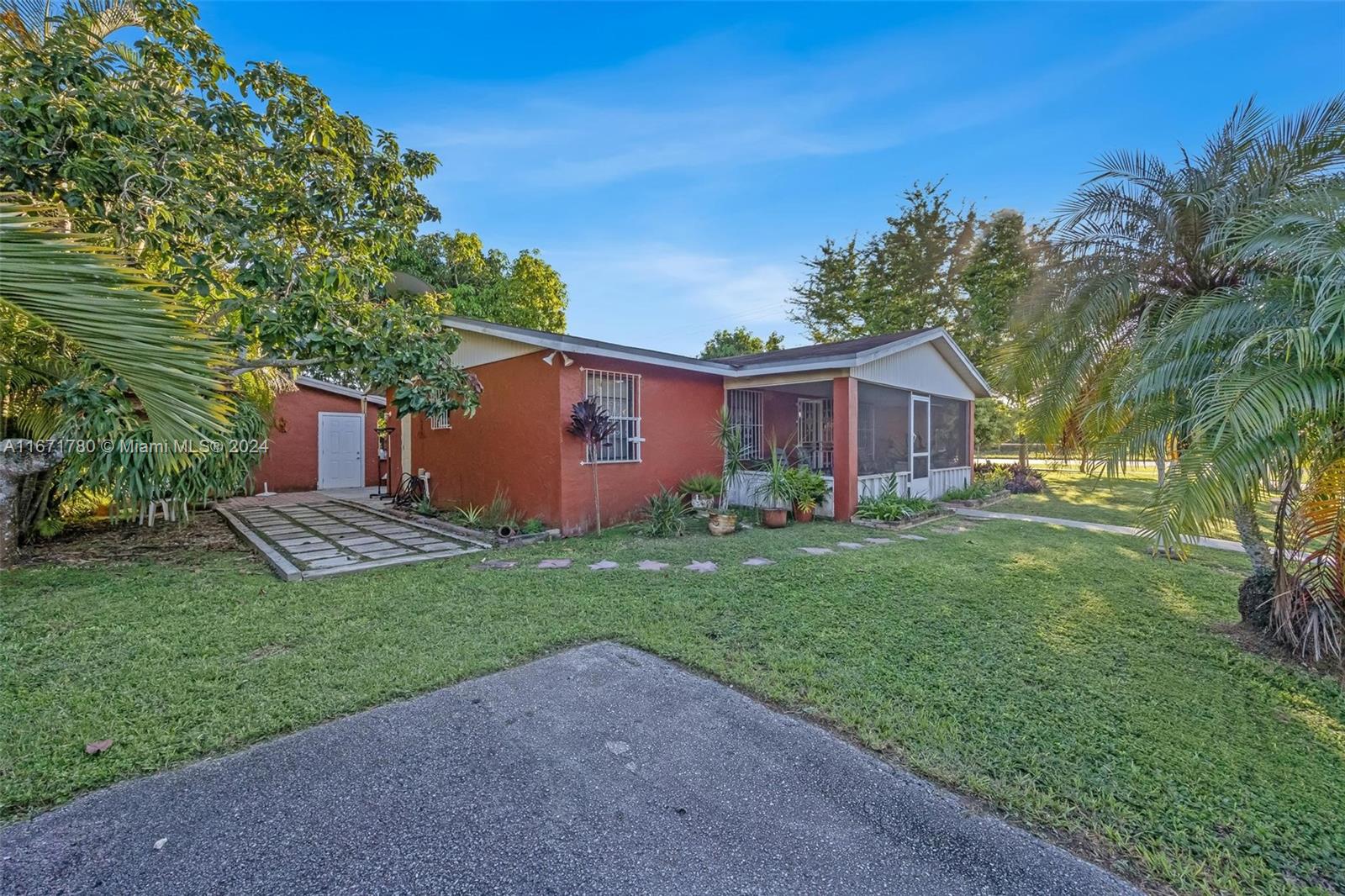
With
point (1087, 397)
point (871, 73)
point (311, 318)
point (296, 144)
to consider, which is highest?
point (871, 73)

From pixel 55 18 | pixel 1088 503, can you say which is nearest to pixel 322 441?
pixel 55 18

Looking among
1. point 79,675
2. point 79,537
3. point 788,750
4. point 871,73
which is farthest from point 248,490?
point 871,73

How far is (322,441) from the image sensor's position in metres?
14.2

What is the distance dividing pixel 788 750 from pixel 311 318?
575cm

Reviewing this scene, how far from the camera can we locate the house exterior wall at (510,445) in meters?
7.80

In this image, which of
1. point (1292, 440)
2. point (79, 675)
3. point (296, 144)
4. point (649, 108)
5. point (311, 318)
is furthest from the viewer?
point (649, 108)

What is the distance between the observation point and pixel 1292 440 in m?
Answer: 2.84

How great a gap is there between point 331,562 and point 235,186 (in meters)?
4.40

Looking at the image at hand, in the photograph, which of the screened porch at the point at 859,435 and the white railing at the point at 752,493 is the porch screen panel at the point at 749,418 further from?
the white railing at the point at 752,493

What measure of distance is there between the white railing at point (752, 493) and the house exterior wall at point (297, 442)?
9.53 m

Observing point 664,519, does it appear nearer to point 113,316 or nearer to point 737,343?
point 113,316

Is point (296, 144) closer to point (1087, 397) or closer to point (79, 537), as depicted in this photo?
point (79, 537)

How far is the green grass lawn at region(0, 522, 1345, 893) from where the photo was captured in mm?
2221

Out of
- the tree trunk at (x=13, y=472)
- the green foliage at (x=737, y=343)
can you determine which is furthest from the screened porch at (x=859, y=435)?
the green foliage at (x=737, y=343)
